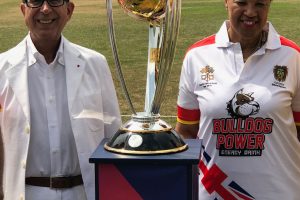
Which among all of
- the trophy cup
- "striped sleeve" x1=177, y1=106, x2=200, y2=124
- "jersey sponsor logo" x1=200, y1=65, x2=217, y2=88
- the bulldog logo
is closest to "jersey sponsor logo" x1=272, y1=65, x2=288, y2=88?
the bulldog logo

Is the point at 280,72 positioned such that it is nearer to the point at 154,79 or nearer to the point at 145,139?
the point at 154,79

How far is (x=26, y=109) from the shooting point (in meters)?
2.82

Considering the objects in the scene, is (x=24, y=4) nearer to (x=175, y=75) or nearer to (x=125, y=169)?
(x=125, y=169)

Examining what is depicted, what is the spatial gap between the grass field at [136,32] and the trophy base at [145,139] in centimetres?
530

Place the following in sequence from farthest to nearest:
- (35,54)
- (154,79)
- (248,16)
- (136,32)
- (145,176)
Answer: (136,32) < (35,54) < (248,16) < (154,79) < (145,176)

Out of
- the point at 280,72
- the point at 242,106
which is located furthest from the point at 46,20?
the point at 280,72

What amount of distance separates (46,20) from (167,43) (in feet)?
2.38

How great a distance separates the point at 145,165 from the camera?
228 centimetres

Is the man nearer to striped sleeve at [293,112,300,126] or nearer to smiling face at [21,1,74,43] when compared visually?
smiling face at [21,1,74,43]

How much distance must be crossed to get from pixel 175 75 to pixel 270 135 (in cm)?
879

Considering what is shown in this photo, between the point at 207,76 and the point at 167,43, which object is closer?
the point at 167,43

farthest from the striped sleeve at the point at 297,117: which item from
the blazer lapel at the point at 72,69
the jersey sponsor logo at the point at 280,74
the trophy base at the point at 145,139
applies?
the blazer lapel at the point at 72,69

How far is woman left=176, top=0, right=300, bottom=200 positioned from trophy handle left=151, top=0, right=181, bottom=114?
0.57 m

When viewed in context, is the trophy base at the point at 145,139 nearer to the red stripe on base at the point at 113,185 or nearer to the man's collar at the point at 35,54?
the red stripe on base at the point at 113,185
